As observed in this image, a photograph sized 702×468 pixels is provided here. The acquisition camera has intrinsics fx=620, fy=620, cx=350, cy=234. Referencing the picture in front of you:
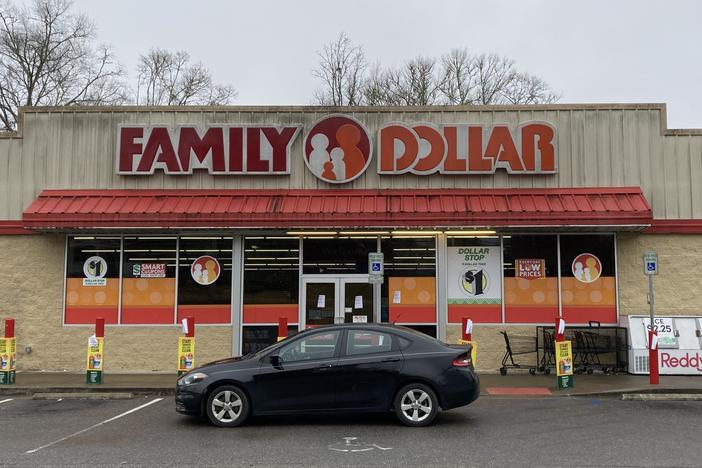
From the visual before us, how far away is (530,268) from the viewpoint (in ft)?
46.6

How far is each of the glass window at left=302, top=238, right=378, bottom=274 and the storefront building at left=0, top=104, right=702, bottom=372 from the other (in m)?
0.03

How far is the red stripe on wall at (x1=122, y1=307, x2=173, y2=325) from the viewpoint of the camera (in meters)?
14.3

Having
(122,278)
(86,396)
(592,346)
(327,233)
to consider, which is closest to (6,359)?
(86,396)

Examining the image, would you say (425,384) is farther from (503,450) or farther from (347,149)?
(347,149)

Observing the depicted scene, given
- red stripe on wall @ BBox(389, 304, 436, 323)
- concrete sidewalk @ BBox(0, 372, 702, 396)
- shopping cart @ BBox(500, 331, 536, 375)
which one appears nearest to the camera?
concrete sidewalk @ BBox(0, 372, 702, 396)

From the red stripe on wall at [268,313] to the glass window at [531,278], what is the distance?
4.91 metres

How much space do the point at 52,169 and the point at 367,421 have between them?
1011cm

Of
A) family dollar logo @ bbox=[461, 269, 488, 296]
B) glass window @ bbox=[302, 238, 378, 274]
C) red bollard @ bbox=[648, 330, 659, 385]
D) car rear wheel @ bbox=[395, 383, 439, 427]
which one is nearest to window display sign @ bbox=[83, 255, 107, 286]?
glass window @ bbox=[302, 238, 378, 274]

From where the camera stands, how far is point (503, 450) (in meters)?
7.36

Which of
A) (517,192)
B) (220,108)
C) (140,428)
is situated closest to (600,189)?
(517,192)

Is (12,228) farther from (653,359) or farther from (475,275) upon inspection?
(653,359)

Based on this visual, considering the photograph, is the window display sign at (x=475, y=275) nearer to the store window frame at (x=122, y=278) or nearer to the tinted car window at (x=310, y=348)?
the store window frame at (x=122, y=278)

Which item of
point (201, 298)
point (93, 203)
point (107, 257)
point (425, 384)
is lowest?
point (425, 384)

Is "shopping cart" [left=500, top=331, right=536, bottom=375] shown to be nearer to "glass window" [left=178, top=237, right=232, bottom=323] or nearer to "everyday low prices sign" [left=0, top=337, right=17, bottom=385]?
"glass window" [left=178, top=237, right=232, bottom=323]
